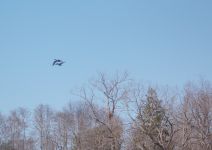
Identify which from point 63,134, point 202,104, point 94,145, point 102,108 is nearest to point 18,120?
point 63,134

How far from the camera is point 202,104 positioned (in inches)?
1917

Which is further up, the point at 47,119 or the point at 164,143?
the point at 47,119

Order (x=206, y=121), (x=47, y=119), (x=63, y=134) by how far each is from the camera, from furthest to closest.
A: (x=47, y=119), (x=63, y=134), (x=206, y=121)

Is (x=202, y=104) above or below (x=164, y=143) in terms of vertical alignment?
above

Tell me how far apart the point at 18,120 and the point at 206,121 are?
4346cm

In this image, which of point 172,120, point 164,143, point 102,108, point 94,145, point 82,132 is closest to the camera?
point 164,143

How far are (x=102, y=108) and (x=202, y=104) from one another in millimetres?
10392

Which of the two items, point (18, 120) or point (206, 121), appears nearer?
point (206, 121)

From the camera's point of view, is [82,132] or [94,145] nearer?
[94,145]

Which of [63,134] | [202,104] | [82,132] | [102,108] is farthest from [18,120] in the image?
[202,104]

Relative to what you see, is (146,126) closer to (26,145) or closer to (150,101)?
(150,101)

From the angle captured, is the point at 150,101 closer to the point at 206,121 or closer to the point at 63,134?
the point at 206,121

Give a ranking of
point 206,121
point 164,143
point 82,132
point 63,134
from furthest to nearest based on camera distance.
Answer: point 63,134, point 82,132, point 206,121, point 164,143

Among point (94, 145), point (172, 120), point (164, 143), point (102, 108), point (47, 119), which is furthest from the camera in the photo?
point (47, 119)
